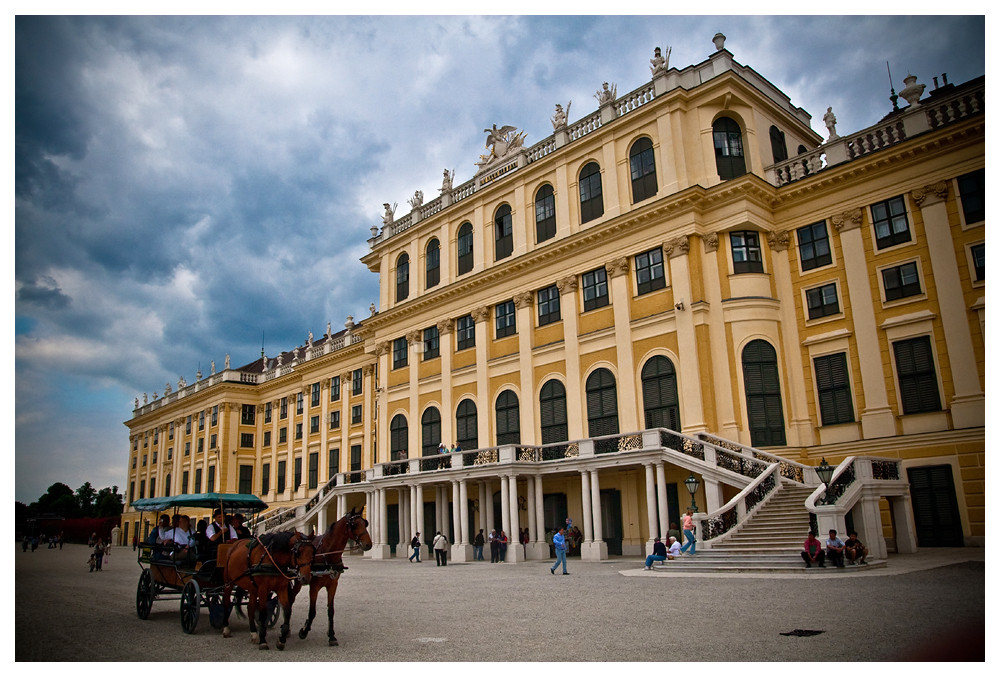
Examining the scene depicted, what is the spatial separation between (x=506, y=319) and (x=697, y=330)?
1055 centimetres

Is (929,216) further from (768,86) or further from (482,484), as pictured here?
(482,484)

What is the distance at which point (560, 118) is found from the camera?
1371 inches

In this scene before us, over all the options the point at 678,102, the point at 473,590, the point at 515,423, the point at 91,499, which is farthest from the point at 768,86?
the point at 91,499

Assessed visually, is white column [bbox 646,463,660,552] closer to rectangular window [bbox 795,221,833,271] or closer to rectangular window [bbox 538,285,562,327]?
rectangular window [bbox 538,285,562,327]

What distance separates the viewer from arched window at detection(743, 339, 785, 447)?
2677cm

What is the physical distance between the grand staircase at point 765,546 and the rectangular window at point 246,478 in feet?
155

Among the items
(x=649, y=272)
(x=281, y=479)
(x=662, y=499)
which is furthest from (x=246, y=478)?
(x=662, y=499)

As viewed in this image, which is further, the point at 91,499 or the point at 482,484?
the point at 91,499

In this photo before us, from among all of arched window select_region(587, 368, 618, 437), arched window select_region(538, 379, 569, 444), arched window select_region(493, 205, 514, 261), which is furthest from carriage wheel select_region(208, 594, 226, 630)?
arched window select_region(493, 205, 514, 261)

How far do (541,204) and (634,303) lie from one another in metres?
7.74

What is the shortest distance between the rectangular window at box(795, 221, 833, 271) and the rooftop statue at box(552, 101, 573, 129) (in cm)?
1208

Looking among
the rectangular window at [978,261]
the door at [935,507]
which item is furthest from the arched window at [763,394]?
the rectangular window at [978,261]

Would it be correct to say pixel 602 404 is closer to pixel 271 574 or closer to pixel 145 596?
pixel 145 596

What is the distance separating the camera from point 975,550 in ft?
69.7
